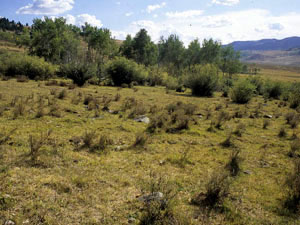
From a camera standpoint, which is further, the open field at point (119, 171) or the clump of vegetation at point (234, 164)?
the clump of vegetation at point (234, 164)

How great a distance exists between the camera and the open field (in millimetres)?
3477

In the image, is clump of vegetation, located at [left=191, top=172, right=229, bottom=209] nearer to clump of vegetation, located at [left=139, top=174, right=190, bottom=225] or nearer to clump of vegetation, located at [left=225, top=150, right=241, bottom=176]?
clump of vegetation, located at [left=139, top=174, right=190, bottom=225]

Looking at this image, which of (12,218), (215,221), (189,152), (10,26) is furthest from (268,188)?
(10,26)

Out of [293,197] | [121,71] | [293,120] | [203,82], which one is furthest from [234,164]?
[121,71]

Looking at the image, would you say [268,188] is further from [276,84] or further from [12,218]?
[276,84]

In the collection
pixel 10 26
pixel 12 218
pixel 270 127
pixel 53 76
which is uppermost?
pixel 10 26

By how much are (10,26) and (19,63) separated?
131 metres

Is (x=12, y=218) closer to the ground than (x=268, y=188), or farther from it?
farther from it

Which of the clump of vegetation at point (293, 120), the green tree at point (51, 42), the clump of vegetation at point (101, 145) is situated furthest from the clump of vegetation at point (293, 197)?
the green tree at point (51, 42)

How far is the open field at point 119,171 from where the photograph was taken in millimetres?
3477

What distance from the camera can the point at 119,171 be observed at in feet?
16.3

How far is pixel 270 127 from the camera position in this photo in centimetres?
1063

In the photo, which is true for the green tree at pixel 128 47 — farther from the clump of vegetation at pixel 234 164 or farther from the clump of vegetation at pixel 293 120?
the clump of vegetation at pixel 234 164

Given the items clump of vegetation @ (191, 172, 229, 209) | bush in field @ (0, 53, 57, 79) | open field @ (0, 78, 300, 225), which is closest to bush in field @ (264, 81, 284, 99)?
open field @ (0, 78, 300, 225)
